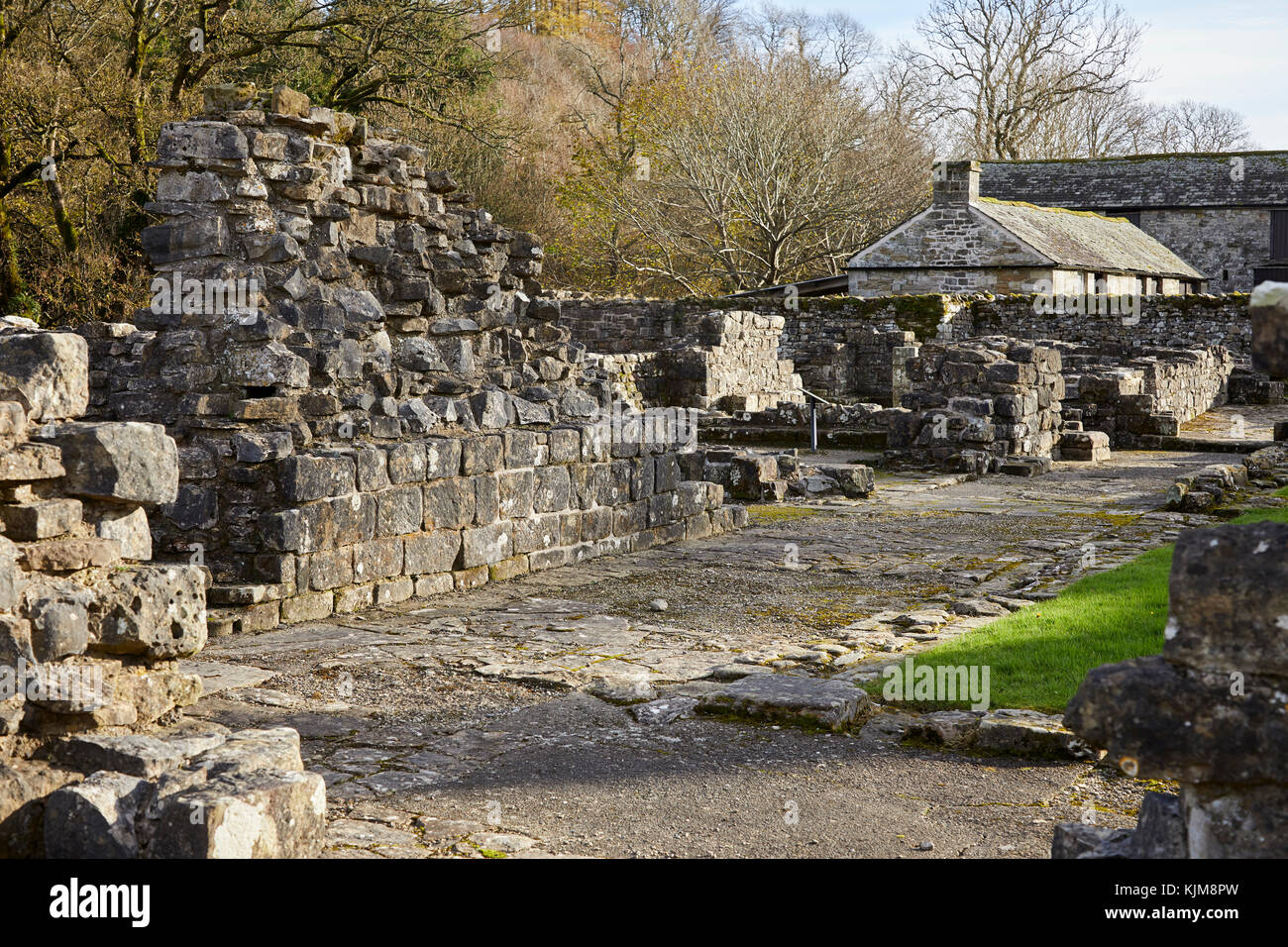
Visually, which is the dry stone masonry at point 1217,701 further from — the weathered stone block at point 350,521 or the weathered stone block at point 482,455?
the weathered stone block at point 482,455

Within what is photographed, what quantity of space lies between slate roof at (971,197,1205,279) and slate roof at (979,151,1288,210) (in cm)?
262

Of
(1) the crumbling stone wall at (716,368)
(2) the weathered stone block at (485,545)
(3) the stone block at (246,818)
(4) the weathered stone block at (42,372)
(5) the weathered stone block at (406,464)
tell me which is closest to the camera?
(3) the stone block at (246,818)

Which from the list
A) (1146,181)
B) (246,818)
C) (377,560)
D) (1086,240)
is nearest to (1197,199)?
(1146,181)

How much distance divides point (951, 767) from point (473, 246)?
24.2 ft

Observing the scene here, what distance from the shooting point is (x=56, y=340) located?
17.7ft

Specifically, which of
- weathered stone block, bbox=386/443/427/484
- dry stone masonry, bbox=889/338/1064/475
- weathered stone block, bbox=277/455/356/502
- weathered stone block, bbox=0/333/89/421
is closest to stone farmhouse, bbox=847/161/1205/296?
dry stone masonry, bbox=889/338/1064/475

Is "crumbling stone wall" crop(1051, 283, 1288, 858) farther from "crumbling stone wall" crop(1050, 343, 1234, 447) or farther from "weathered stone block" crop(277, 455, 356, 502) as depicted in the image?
"crumbling stone wall" crop(1050, 343, 1234, 447)

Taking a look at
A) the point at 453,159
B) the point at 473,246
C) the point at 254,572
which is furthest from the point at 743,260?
the point at 254,572

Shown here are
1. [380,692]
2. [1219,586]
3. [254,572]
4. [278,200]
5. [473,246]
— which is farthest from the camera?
[473,246]

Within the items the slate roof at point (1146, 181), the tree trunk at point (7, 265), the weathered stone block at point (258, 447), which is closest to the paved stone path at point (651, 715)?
the weathered stone block at point (258, 447)

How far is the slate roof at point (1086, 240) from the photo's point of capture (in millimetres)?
34906

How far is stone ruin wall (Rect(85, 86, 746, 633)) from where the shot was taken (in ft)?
27.6

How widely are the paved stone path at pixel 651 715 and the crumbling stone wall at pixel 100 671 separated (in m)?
0.43

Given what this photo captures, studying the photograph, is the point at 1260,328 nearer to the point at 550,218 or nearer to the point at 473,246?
the point at 473,246
